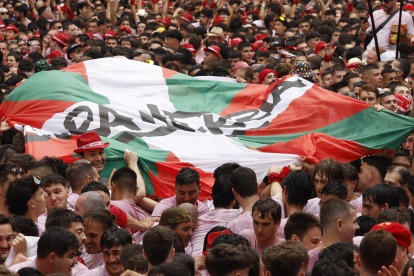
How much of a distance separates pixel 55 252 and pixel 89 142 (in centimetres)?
258

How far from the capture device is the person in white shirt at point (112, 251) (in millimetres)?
3959

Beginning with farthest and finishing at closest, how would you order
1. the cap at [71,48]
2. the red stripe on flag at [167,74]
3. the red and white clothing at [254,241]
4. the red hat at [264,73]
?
the cap at [71,48], the red hat at [264,73], the red stripe on flag at [167,74], the red and white clothing at [254,241]

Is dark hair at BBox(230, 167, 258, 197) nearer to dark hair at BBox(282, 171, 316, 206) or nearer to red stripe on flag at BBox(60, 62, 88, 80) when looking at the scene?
dark hair at BBox(282, 171, 316, 206)

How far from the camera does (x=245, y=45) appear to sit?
10.7 m

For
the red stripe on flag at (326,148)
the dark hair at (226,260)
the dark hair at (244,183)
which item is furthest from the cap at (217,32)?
the dark hair at (226,260)

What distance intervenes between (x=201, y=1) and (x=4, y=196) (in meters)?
12.1

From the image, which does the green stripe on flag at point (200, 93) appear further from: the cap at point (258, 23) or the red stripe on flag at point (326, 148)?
the cap at point (258, 23)

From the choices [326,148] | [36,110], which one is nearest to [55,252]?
[326,148]

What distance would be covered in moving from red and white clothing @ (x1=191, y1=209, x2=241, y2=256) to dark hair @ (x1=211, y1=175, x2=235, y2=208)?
0.15 meters

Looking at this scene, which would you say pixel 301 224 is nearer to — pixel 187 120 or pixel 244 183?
pixel 244 183

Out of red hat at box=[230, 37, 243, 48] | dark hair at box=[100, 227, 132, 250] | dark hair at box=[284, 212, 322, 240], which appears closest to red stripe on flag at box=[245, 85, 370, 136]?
dark hair at box=[284, 212, 322, 240]

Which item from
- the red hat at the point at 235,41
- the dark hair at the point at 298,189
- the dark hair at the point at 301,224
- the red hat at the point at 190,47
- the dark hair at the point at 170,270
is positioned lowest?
the red hat at the point at 190,47

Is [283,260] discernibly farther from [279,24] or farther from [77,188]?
[279,24]

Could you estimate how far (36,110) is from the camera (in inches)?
281
